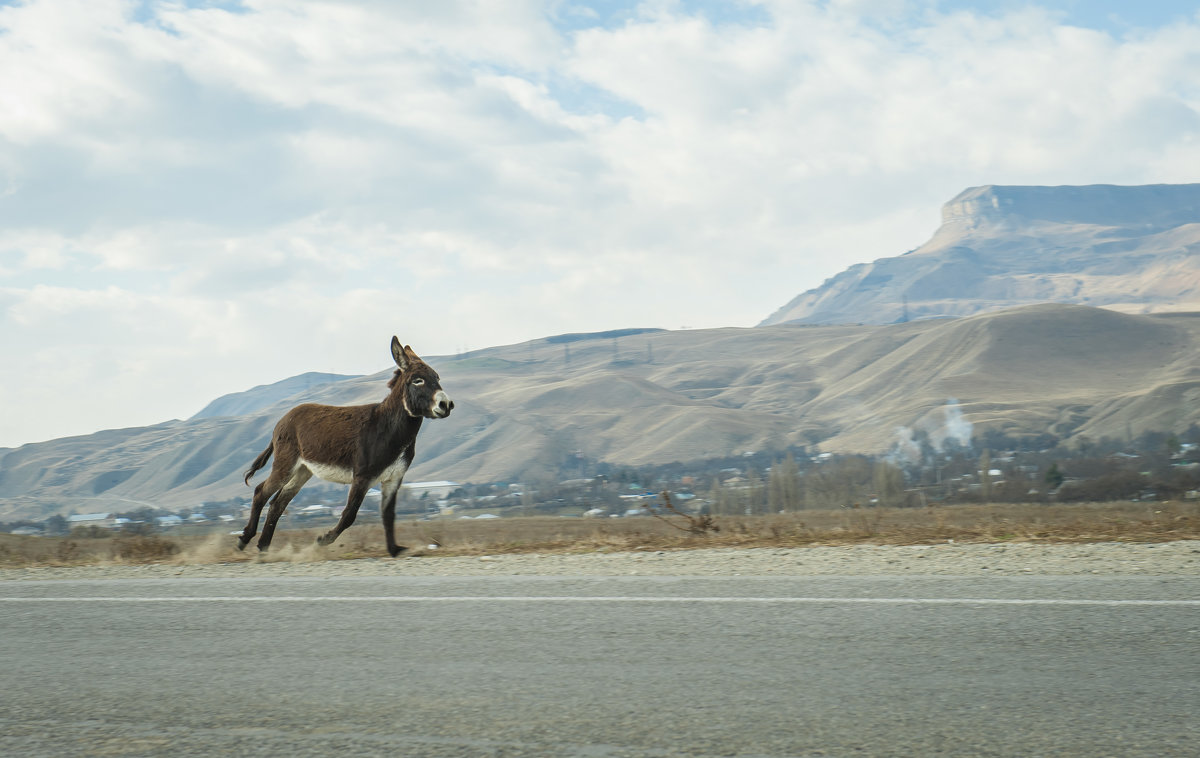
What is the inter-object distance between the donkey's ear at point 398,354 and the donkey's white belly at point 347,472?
4.45 ft

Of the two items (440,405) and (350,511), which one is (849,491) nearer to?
(440,405)

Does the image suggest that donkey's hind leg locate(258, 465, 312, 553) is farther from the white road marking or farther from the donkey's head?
the white road marking

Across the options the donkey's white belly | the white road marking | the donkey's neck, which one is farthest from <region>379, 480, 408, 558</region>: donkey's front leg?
the white road marking

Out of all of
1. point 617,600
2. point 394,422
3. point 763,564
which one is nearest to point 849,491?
point 394,422

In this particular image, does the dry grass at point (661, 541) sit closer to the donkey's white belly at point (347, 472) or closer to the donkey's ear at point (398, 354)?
the donkey's white belly at point (347, 472)

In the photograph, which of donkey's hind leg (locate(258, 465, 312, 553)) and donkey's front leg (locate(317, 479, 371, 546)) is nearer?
donkey's front leg (locate(317, 479, 371, 546))

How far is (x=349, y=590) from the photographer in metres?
8.93

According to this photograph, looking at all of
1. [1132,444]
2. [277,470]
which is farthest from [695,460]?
[277,470]

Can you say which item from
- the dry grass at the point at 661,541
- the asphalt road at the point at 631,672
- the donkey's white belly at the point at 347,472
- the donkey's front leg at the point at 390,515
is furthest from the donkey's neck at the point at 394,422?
the asphalt road at the point at 631,672

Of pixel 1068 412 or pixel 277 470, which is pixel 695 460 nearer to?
pixel 1068 412

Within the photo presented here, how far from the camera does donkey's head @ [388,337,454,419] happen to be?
1404cm

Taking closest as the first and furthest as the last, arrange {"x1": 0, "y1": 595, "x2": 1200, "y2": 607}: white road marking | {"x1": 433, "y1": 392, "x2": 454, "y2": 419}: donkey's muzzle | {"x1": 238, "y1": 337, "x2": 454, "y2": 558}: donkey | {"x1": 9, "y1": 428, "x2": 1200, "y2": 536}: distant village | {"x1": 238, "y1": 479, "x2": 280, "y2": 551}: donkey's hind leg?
1. {"x1": 0, "y1": 595, "x2": 1200, "y2": 607}: white road marking
2. {"x1": 433, "y1": 392, "x2": 454, "y2": 419}: donkey's muzzle
3. {"x1": 238, "y1": 337, "x2": 454, "y2": 558}: donkey
4. {"x1": 238, "y1": 479, "x2": 280, "y2": 551}: donkey's hind leg
5. {"x1": 9, "y1": 428, "x2": 1200, "y2": 536}: distant village

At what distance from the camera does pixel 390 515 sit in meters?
13.9

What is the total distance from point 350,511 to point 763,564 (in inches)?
246
